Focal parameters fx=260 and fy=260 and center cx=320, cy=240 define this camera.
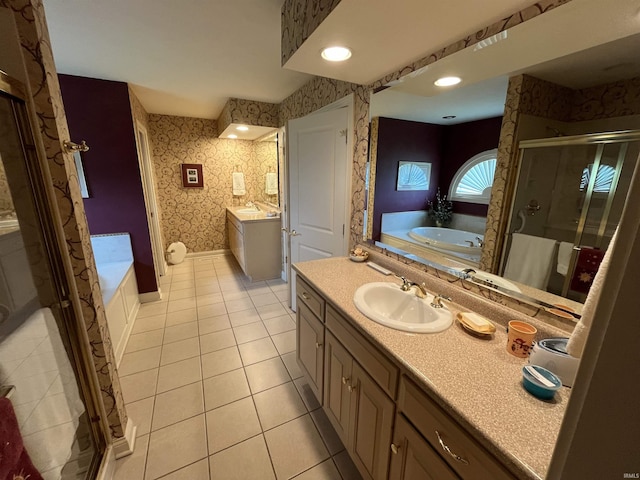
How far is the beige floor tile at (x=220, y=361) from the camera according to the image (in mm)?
2021

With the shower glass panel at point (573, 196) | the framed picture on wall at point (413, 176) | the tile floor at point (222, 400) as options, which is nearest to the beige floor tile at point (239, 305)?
the tile floor at point (222, 400)

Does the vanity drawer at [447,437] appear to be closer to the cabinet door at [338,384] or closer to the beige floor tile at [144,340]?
the cabinet door at [338,384]

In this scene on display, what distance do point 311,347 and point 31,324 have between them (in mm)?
1305

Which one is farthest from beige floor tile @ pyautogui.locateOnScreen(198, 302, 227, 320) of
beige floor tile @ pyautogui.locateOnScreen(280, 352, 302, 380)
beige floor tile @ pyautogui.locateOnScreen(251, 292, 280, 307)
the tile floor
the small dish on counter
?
the small dish on counter

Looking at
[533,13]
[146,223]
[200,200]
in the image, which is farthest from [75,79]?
A: [533,13]

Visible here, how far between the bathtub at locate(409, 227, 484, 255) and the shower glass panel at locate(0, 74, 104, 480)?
5.75 ft

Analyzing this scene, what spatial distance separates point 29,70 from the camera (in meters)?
0.97

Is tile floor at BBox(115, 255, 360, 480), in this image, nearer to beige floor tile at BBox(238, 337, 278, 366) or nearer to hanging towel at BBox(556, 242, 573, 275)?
beige floor tile at BBox(238, 337, 278, 366)

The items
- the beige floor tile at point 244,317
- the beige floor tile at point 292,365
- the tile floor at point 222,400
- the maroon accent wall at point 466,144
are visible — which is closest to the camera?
the maroon accent wall at point 466,144

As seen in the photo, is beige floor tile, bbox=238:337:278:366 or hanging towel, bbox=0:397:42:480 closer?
hanging towel, bbox=0:397:42:480

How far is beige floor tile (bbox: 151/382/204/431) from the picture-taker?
163 centimetres

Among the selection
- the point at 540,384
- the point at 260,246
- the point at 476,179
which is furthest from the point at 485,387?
the point at 260,246

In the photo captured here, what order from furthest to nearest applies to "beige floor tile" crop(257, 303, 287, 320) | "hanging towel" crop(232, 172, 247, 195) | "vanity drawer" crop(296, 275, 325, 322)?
"hanging towel" crop(232, 172, 247, 195) → "beige floor tile" crop(257, 303, 287, 320) → "vanity drawer" crop(296, 275, 325, 322)

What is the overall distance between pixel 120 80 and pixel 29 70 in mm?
2008
